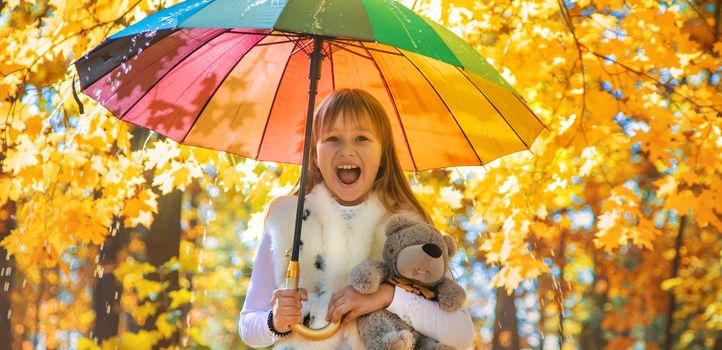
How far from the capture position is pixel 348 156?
3070 millimetres

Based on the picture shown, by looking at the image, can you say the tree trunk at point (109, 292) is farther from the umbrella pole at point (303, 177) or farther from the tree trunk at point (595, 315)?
the tree trunk at point (595, 315)

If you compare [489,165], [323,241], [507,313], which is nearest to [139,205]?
[489,165]

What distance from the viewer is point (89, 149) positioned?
689cm

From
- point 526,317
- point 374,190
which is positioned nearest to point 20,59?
point 374,190

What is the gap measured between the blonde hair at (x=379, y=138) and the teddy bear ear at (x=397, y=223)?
0.21 meters

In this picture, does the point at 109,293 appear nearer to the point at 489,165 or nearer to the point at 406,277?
the point at 489,165

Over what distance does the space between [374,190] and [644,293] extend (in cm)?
1427

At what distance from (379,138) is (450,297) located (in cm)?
66

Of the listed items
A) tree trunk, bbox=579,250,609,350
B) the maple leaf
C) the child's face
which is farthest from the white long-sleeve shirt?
tree trunk, bbox=579,250,609,350

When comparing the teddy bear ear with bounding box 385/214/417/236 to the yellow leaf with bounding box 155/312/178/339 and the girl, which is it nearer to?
the girl

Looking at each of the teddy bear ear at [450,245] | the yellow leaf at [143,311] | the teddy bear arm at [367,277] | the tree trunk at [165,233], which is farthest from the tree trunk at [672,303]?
the teddy bear arm at [367,277]

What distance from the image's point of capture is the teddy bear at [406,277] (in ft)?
9.18

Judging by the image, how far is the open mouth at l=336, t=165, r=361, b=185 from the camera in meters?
3.11

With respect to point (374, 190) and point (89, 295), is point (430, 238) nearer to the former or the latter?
point (374, 190)
